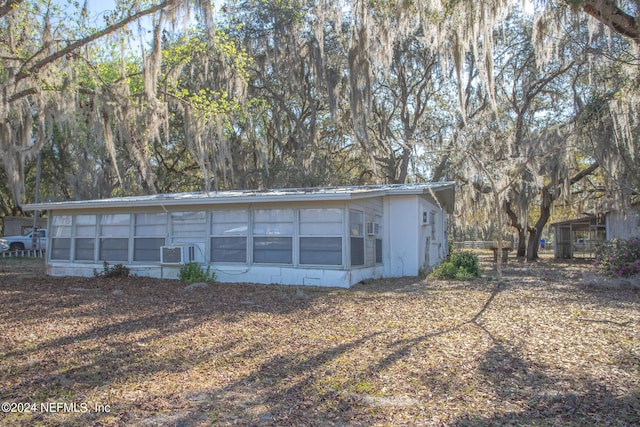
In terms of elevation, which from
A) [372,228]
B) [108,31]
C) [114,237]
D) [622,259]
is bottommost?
[622,259]

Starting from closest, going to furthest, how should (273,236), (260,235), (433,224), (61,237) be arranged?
(273,236) < (260,235) < (61,237) < (433,224)

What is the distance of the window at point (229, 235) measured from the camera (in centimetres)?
1182

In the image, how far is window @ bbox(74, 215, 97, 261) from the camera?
1362 centimetres

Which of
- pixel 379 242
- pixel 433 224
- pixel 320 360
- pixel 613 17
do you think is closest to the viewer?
pixel 320 360

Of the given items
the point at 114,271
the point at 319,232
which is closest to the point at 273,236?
the point at 319,232

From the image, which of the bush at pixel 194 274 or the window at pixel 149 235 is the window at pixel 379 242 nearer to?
the bush at pixel 194 274

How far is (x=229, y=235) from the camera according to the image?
39.2 feet

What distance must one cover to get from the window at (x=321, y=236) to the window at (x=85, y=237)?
22.0ft

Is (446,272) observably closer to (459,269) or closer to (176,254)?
(459,269)

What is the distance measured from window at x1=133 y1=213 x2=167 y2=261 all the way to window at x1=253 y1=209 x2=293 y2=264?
288cm

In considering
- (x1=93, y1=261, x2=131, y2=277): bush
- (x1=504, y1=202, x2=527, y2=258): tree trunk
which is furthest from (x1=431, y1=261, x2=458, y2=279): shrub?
(x1=504, y1=202, x2=527, y2=258): tree trunk

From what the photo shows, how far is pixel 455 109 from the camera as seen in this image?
21.0 meters

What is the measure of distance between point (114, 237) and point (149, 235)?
125cm

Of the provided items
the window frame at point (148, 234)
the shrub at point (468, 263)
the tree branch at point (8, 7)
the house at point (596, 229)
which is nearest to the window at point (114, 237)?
the window frame at point (148, 234)
